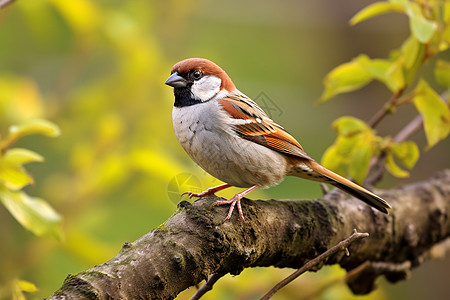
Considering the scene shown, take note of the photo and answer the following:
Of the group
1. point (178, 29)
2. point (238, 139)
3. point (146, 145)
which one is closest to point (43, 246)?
point (146, 145)

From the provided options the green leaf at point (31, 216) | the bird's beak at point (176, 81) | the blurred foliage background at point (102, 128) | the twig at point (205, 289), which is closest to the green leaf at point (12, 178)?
the green leaf at point (31, 216)

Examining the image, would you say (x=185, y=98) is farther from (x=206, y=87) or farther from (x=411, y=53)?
(x=411, y=53)

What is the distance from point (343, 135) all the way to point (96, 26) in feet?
4.47

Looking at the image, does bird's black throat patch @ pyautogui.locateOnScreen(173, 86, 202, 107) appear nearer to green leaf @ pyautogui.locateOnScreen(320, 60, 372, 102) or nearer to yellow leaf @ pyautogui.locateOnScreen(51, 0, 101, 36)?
green leaf @ pyautogui.locateOnScreen(320, 60, 372, 102)

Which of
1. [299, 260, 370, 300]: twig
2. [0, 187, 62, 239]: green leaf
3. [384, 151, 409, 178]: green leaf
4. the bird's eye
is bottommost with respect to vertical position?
[299, 260, 370, 300]: twig

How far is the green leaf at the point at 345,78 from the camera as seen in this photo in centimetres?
201

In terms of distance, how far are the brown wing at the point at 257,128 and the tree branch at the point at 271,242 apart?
24cm

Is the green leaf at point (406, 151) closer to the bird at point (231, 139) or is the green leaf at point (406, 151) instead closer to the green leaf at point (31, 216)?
the bird at point (231, 139)

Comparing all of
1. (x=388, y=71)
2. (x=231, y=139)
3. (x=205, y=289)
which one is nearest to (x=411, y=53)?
(x=388, y=71)

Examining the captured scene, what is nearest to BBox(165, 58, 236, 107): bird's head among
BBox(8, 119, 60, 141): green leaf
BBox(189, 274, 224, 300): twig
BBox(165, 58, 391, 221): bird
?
BBox(165, 58, 391, 221): bird

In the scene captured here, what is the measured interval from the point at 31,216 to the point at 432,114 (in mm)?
1340

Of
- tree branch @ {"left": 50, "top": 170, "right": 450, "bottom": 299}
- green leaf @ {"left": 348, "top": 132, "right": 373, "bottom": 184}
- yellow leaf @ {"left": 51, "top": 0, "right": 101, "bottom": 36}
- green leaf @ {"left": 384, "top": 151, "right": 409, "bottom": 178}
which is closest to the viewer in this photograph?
tree branch @ {"left": 50, "top": 170, "right": 450, "bottom": 299}

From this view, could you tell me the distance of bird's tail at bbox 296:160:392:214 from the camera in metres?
1.82

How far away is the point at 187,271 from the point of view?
49.1 inches
